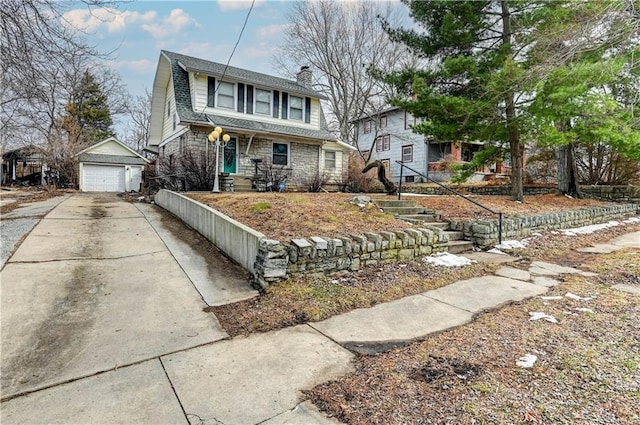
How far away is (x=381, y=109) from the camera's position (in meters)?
24.7

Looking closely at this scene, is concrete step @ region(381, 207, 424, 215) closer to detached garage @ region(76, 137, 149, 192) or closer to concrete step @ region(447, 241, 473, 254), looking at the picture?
concrete step @ region(447, 241, 473, 254)

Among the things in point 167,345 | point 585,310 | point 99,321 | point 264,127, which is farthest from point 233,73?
point 585,310

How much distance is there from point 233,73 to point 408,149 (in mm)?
14433

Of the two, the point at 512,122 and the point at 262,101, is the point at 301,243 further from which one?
the point at 262,101

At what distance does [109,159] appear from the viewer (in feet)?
67.2

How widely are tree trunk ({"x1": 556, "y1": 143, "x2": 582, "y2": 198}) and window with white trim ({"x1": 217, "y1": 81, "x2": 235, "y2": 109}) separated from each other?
13424 millimetres

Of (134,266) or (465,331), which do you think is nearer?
(465,331)

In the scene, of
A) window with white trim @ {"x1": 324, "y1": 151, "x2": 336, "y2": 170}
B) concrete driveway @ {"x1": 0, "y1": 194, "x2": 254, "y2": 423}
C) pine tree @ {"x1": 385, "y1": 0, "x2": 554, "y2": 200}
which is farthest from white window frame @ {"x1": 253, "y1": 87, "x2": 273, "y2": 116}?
concrete driveway @ {"x1": 0, "y1": 194, "x2": 254, "y2": 423}

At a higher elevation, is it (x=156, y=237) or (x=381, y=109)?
(x=381, y=109)

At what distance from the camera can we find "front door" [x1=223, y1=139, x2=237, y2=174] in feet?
45.4

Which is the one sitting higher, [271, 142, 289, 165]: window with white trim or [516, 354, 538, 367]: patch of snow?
[271, 142, 289, 165]: window with white trim

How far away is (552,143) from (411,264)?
21.1 feet

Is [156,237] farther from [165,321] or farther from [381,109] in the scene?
[381,109]

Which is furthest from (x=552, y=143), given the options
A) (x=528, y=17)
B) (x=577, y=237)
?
(x=528, y=17)
